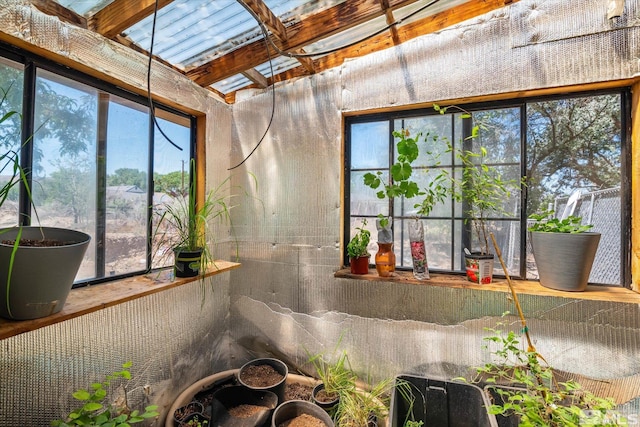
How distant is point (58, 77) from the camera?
3.99ft

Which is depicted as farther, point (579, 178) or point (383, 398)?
point (383, 398)

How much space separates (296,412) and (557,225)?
1.52 meters

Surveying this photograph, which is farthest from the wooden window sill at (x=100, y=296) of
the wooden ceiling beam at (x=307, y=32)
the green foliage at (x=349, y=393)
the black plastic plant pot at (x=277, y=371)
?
the wooden ceiling beam at (x=307, y=32)

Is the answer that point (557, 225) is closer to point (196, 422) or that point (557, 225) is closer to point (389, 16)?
point (389, 16)

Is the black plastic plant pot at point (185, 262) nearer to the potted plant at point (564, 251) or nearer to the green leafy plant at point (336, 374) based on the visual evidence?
the green leafy plant at point (336, 374)

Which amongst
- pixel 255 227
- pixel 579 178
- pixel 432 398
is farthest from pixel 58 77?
pixel 579 178

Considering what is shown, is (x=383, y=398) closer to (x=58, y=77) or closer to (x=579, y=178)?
(x=579, y=178)

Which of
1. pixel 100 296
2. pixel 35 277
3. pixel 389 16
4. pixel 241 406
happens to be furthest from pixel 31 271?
pixel 389 16

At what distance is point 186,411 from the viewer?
4.93 feet

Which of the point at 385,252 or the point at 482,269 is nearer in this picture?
the point at 482,269

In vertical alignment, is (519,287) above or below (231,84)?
A: below

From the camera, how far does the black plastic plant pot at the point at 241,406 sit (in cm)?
140

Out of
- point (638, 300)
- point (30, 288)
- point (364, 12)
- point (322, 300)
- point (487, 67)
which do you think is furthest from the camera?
point (322, 300)

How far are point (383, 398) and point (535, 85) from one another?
1.78 metres
